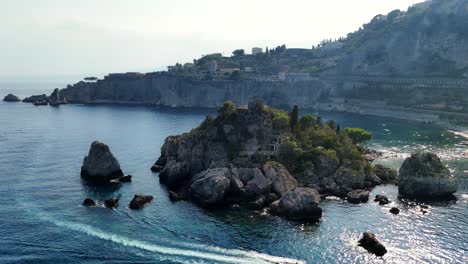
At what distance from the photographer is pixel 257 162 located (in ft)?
311

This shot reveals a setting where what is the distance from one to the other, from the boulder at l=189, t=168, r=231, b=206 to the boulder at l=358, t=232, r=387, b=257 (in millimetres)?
26560

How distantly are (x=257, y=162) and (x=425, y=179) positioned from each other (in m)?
31.8

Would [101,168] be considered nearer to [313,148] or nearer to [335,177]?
[313,148]

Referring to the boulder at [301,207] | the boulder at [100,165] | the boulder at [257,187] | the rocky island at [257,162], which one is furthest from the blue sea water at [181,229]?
the boulder at [257,187]

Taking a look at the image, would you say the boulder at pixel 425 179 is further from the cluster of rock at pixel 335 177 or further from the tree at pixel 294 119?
the tree at pixel 294 119

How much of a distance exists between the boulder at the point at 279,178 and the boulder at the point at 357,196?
1012cm

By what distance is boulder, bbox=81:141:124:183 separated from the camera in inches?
3971

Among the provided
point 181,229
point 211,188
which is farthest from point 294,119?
point 181,229

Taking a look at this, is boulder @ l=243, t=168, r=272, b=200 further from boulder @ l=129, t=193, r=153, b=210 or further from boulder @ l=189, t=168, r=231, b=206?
boulder @ l=129, t=193, r=153, b=210

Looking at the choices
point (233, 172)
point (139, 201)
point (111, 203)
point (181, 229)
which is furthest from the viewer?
point (233, 172)

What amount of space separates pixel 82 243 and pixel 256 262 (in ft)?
79.7

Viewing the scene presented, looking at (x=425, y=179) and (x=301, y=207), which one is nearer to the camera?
(x=301, y=207)

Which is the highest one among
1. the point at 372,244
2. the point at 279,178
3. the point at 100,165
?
the point at 100,165

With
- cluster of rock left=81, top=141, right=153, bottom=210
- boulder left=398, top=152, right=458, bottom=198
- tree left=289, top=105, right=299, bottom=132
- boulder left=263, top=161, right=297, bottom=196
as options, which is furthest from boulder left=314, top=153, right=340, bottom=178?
cluster of rock left=81, top=141, right=153, bottom=210
